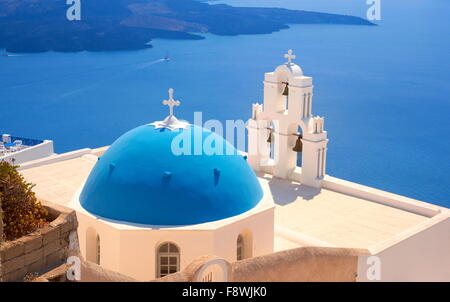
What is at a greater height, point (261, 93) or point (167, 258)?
point (167, 258)

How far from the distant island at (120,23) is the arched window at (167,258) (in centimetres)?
7901

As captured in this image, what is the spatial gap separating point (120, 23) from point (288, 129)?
77104 mm

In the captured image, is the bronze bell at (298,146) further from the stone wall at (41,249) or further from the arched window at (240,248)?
the stone wall at (41,249)

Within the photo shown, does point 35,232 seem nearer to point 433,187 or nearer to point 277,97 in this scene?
point 277,97

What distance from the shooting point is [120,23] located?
9112 centimetres

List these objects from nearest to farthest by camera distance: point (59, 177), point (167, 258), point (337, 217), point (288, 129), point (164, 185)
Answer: point (167, 258) → point (164, 185) → point (337, 217) → point (59, 177) → point (288, 129)

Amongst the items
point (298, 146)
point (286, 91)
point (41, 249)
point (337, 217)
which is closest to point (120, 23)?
point (286, 91)

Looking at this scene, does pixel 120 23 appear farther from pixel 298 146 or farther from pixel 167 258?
pixel 167 258

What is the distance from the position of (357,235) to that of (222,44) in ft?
283

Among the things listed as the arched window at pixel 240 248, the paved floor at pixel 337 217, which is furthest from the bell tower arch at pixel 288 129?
the arched window at pixel 240 248

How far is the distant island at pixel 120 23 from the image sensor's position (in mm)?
84500

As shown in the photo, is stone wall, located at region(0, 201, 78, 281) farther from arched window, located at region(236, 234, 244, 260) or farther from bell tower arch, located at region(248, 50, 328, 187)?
bell tower arch, located at region(248, 50, 328, 187)

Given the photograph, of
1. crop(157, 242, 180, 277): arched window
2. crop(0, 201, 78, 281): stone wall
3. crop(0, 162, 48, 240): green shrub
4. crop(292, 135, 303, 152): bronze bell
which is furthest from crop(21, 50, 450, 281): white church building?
crop(0, 162, 48, 240): green shrub

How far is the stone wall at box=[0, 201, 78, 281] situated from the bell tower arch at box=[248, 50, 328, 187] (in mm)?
10691
